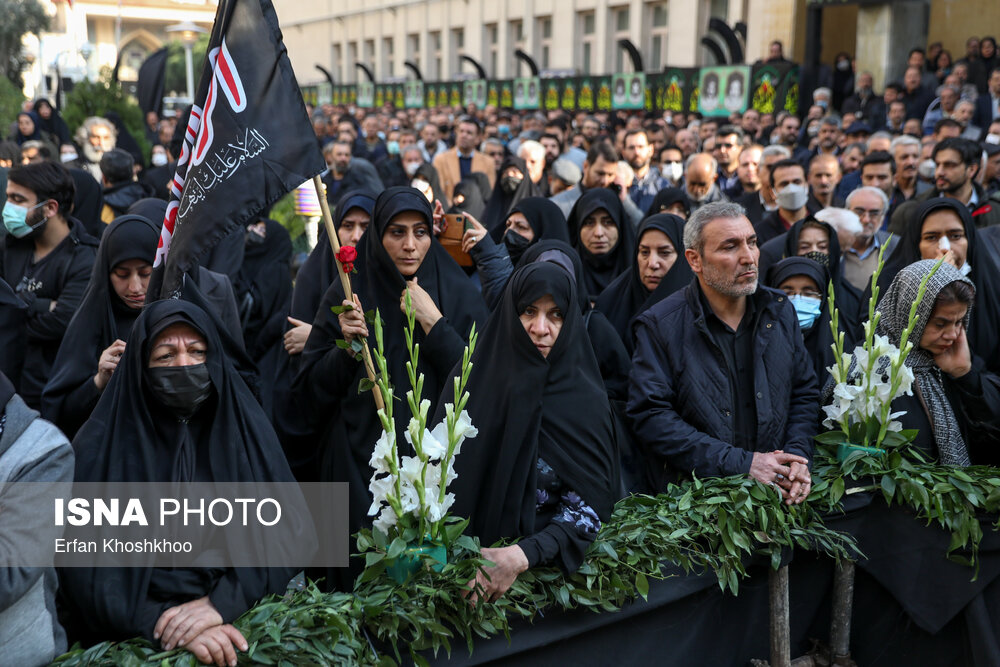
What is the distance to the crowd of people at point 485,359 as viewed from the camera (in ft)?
8.64

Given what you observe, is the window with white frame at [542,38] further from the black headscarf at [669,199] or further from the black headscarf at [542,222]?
the black headscarf at [542,222]

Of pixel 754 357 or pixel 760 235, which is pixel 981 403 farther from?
pixel 760 235

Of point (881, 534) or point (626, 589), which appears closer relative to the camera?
point (626, 589)

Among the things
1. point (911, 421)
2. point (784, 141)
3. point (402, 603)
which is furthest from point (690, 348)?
point (784, 141)

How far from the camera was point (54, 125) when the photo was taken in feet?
43.1

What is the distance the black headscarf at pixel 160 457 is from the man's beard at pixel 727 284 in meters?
1.65

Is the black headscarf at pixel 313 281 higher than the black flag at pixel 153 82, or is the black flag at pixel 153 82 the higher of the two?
the black flag at pixel 153 82

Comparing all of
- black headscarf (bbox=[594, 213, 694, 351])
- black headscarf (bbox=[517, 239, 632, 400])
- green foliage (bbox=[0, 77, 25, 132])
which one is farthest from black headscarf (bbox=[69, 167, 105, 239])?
green foliage (bbox=[0, 77, 25, 132])

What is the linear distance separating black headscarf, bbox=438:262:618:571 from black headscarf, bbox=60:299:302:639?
55 centimetres

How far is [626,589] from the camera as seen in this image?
9.32ft

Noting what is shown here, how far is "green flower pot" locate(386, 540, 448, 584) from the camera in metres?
2.56

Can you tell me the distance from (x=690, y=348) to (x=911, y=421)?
880 mm

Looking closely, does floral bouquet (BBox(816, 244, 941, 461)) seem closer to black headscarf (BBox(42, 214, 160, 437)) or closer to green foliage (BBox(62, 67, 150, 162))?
black headscarf (BBox(42, 214, 160, 437))

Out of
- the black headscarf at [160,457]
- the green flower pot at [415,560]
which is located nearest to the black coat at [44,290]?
the black headscarf at [160,457]
